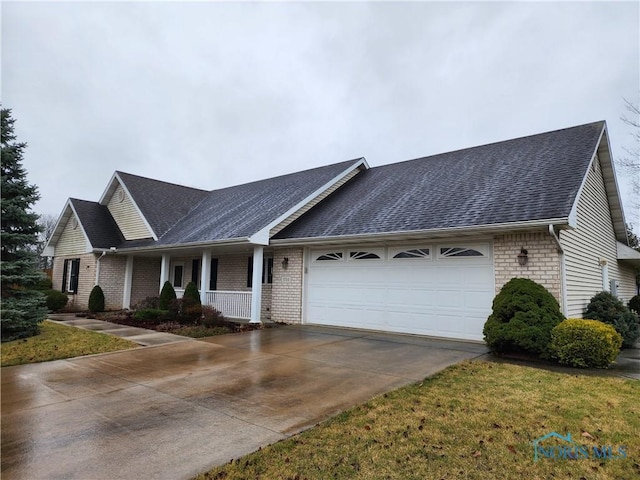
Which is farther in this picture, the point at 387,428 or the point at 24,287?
the point at 24,287

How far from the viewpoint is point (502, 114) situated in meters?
21.0

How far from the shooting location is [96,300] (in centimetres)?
1666

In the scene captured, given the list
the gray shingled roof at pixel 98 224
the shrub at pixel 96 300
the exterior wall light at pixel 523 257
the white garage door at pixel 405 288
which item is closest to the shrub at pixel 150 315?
the shrub at pixel 96 300

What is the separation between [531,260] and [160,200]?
17.3 m

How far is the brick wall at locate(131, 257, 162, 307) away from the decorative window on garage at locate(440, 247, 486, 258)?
1503cm

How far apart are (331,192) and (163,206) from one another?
9286 millimetres

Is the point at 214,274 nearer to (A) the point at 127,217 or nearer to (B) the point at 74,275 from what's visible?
(A) the point at 127,217

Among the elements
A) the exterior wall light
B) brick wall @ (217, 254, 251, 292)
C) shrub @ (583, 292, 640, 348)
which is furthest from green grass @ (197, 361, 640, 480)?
brick wall @ (217, 254, 251, 292)

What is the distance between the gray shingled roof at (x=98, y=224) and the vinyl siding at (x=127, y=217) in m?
0.31

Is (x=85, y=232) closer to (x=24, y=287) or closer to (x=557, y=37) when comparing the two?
(x=24, y=287)

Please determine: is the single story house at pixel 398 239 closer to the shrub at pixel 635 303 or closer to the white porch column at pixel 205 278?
the white porch column at pixel 205 278

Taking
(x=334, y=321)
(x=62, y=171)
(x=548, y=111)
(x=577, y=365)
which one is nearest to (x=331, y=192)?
(x=334, y=321)

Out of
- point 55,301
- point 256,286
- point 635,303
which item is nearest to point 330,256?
point 256,286

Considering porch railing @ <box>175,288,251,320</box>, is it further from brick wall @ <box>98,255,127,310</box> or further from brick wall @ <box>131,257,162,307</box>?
brick wall @ <box>98,255,127,310</box>
